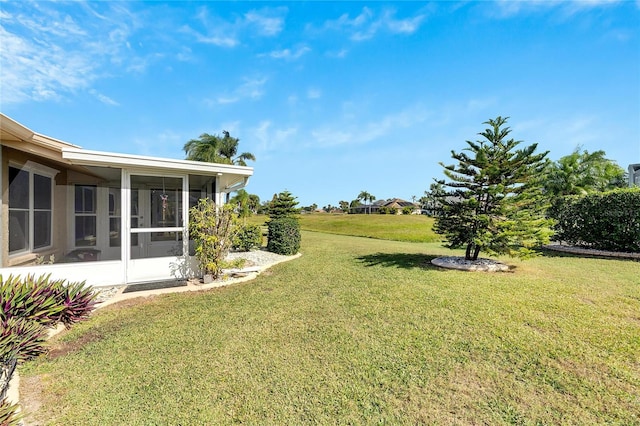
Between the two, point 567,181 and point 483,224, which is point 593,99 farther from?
point 567,181

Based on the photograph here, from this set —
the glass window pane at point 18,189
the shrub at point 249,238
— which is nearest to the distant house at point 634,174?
the shrub at point 249,238

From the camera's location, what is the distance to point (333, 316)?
15.3ft

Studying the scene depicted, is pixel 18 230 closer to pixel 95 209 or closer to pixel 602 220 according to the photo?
pixel 95 209

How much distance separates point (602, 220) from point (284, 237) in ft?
41.5

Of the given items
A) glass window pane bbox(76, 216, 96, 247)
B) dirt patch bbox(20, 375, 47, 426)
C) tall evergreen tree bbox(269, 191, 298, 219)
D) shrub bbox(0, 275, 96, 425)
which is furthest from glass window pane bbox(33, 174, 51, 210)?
tall evergreen tree bbox(269, 191, 298, 219)

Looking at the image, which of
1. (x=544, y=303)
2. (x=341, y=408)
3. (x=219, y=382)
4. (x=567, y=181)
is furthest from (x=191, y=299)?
(x=567, y=181)

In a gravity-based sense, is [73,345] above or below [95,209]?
below

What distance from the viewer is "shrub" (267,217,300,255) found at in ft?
37.3

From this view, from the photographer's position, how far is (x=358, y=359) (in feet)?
11.0

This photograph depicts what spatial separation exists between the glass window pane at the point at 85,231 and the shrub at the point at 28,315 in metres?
4.28

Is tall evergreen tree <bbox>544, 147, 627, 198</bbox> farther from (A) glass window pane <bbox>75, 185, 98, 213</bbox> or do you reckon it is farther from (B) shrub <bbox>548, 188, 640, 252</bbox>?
(A) glass window pane <bbox>75, 185, 98, 213</bbox>

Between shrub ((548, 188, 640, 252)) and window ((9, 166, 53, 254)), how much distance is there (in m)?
18.6

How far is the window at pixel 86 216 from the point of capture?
8086 mm

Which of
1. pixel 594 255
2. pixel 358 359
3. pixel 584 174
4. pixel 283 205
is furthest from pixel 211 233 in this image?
pixel 584 174
